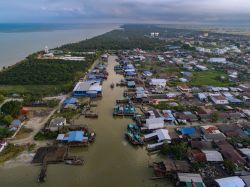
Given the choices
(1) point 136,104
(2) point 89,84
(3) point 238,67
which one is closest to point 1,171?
(1) point 136,104

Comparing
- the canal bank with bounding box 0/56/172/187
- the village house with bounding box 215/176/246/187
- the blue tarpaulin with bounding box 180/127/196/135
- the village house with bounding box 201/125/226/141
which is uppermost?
the blue tarpaulin with bounding box 180/127/196/135

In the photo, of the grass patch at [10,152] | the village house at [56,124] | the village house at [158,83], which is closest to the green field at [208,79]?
the village house at [158,83]

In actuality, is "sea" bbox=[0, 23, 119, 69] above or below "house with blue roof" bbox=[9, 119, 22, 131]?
below

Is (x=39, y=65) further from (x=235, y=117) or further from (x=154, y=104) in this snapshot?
(x=235, y=117)

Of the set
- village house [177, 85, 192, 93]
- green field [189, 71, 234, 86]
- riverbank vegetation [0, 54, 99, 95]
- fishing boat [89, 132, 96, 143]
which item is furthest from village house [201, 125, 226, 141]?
riverbank vegetation [0, 54, 99, 95]

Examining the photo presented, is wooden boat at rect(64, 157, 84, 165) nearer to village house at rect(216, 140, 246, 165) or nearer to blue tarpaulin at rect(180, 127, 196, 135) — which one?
blue tarpaulin at rect(180, 127, 196, 135)

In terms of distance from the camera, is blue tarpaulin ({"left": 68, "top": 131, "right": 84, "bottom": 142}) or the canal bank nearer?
the canal bank
